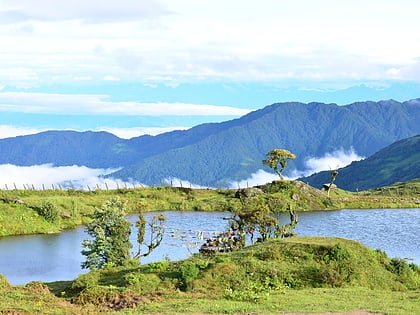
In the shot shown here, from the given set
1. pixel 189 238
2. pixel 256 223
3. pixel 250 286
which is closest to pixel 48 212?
pixel 189 238

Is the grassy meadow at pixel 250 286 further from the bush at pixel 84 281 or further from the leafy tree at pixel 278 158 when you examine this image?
the leafy tree at pixel 278 158

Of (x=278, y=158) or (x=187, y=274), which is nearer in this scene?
(x=187, y=274)

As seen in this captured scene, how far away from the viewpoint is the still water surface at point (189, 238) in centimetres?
6109

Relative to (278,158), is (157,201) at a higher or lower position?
lower

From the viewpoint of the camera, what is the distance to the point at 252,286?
39.8 meters

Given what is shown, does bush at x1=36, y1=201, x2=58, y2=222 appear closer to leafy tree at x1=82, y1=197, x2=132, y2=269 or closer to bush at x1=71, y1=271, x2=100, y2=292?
leafy tree at x1=82, y1=197, x2=132, y2=269

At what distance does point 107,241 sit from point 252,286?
18.2 m

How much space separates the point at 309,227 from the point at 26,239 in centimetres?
3565

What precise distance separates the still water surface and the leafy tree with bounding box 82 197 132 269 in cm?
435

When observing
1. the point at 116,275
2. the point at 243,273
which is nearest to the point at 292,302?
the point at 243,273

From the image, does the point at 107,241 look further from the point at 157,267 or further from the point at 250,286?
the point at 250,286

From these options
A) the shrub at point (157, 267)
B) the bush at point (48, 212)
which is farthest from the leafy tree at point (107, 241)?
the bush at point (48, 212)

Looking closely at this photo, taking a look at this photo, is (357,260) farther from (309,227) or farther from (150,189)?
(150,189)

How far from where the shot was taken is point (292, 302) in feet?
116
